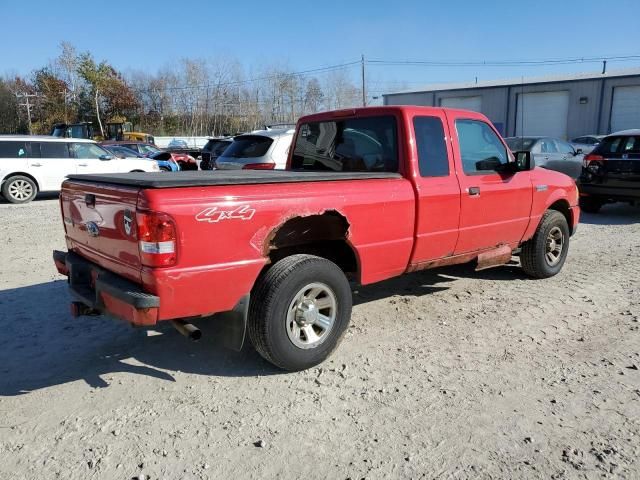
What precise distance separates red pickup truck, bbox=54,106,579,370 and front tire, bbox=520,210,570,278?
0.96 feet

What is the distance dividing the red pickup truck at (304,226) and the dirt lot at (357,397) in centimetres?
44

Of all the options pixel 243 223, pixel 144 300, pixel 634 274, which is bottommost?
pixel 634 274

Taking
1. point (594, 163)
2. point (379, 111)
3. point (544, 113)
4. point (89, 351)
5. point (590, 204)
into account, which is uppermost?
point (544, 113)

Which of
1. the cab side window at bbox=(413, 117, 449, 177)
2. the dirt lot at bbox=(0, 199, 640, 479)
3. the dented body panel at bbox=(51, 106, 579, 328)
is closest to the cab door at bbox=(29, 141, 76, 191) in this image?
the dirt lot at bbox=(0, 199, 640, 479)

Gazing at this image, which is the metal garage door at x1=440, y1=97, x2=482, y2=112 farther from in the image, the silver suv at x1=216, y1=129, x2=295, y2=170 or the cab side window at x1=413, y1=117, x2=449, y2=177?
the cab side window at x1=413, y1=117, x2=449, y2=177

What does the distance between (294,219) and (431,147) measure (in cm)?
164

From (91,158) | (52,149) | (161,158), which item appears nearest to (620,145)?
(91,158)

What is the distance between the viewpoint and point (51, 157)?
13.9 metres

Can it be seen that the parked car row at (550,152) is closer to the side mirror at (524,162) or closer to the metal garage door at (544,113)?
the side mirror at (524,162)

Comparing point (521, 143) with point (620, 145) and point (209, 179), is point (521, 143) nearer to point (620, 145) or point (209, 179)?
point (620, 145)

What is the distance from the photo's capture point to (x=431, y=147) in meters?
4.65

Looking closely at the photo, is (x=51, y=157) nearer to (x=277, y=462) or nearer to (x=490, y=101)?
(x=277, y=462)

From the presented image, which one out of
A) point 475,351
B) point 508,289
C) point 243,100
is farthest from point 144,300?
point 243,100

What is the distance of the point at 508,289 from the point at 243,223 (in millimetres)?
3656
